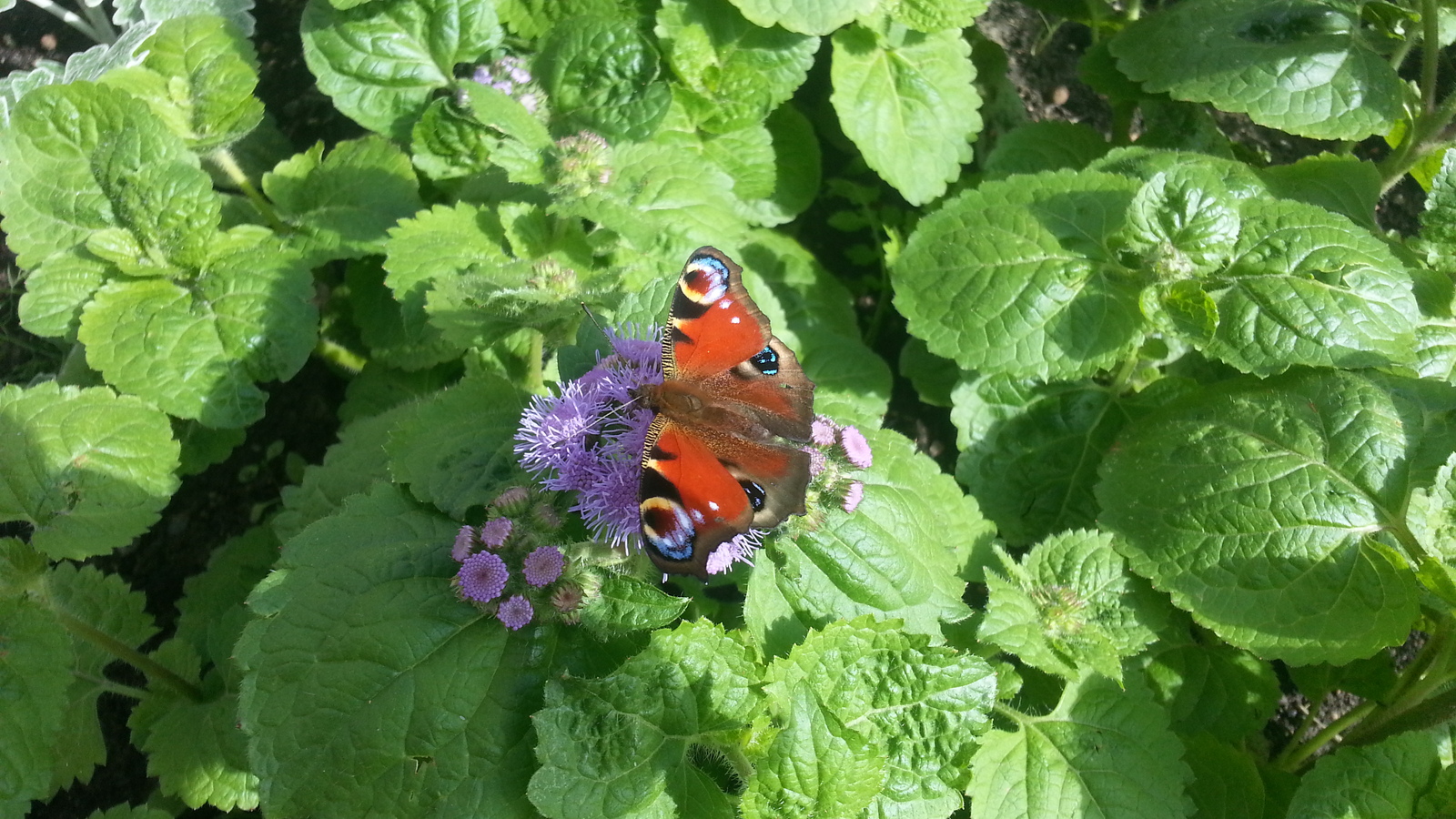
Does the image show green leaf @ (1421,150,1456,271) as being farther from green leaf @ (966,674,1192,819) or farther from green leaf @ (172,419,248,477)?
green leaf @ (172,419,248,477)

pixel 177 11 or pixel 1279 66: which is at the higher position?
pixel 1279 66

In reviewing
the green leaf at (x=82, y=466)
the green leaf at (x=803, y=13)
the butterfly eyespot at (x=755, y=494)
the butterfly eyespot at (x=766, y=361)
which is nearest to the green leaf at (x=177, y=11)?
the green leaf at (x=82, y=466)

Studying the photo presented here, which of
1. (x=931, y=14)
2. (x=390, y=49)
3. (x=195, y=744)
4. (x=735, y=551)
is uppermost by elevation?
(x=931, y=14)

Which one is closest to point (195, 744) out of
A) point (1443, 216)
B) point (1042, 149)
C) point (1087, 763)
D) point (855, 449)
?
point (855, 449)

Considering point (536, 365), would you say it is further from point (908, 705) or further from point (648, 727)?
point (908, 705)

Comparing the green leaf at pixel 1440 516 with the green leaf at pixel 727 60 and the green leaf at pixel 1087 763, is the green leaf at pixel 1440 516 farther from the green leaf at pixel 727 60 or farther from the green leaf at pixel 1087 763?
the green leaf at pixel 727 60

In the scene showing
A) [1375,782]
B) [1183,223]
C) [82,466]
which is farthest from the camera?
[1183,223]
